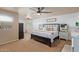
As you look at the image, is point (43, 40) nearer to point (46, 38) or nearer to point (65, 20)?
point (46, 38)

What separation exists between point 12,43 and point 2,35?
58cm

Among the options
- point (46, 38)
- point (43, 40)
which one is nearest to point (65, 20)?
point (46, 38)

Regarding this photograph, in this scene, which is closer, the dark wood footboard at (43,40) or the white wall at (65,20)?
the white wall at (65,20)

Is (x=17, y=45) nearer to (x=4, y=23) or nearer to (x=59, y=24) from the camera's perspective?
(x=4, y=23)

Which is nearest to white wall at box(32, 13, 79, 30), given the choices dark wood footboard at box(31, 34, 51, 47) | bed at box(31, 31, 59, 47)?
bed at box(31, 31, 59, 47)

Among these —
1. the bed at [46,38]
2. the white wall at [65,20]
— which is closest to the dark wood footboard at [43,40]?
the bed at [46,38]

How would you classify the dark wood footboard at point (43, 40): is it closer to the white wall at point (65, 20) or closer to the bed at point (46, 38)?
the bed at point (46, 38)

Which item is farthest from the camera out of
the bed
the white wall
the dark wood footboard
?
the dark wood footboard

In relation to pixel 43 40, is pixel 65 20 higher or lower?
higher

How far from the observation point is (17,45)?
332 centimetres

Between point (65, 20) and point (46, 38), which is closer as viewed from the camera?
point (65, 20)

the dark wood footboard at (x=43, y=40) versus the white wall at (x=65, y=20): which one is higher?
the white wall at (x=65, y=20)

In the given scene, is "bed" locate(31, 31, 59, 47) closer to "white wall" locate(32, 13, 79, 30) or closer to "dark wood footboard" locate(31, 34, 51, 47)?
"dark wood footboard" locate(31, 34, 51, 47)
